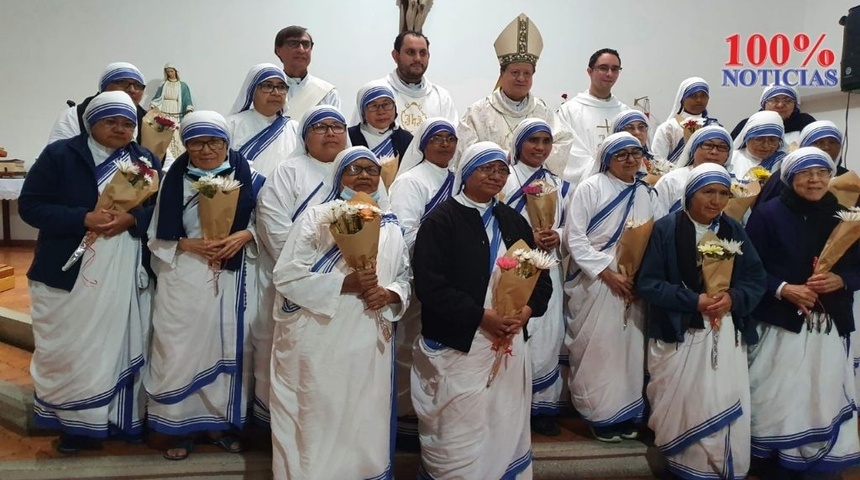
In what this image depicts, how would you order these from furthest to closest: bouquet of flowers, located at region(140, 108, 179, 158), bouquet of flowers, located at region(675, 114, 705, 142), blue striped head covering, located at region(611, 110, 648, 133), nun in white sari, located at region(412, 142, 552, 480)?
bouquet of flowers, located at region(675, 114, 705, 142), blue striped head covering, located at region(611, 110, 648, 133), bouquet of flowers, located at region(140, 108, 179, 158), nun in white sari, located at region(412, 142, 552, 480)

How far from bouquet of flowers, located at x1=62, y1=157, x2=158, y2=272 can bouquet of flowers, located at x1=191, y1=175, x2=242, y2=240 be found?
321mm

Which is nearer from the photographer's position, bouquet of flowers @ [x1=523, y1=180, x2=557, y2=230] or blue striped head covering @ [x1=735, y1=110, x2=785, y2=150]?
bouquet of flowers @ [x1=523, y1=180, x2=557, y2=230]

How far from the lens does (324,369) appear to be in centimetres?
284

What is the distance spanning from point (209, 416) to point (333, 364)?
982mm

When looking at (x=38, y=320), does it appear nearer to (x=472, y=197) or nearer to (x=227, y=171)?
(x=227, y=171)

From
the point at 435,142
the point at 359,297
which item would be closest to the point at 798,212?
the point at 435,142

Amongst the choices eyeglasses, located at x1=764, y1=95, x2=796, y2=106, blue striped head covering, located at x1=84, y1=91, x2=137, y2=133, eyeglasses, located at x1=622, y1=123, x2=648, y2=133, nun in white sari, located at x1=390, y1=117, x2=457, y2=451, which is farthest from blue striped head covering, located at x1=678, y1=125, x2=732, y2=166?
blue striped head covering, located at x1=84, y1=91, x2=137, y2=133

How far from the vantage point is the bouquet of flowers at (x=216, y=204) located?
118 inches

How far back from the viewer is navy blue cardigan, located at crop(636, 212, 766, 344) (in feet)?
10.7

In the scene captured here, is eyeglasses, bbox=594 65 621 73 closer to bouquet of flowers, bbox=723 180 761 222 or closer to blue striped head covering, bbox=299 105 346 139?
bouquet of flowers, bbox=723 180 761 222

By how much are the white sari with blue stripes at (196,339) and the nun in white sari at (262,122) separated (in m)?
0.35

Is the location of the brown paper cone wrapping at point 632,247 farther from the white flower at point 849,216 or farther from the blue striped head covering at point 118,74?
the blue striped head covering at point 118,74

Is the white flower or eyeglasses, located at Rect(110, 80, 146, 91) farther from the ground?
eyeglasses, located at Rect(110, 80, 146, 91)

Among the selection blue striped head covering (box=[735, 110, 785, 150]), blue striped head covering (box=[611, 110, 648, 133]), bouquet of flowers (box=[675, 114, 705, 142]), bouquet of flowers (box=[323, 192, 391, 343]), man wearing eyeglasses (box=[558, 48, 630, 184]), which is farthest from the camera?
man wearing eyeglasses (box=[558, 48, 630, 184])
